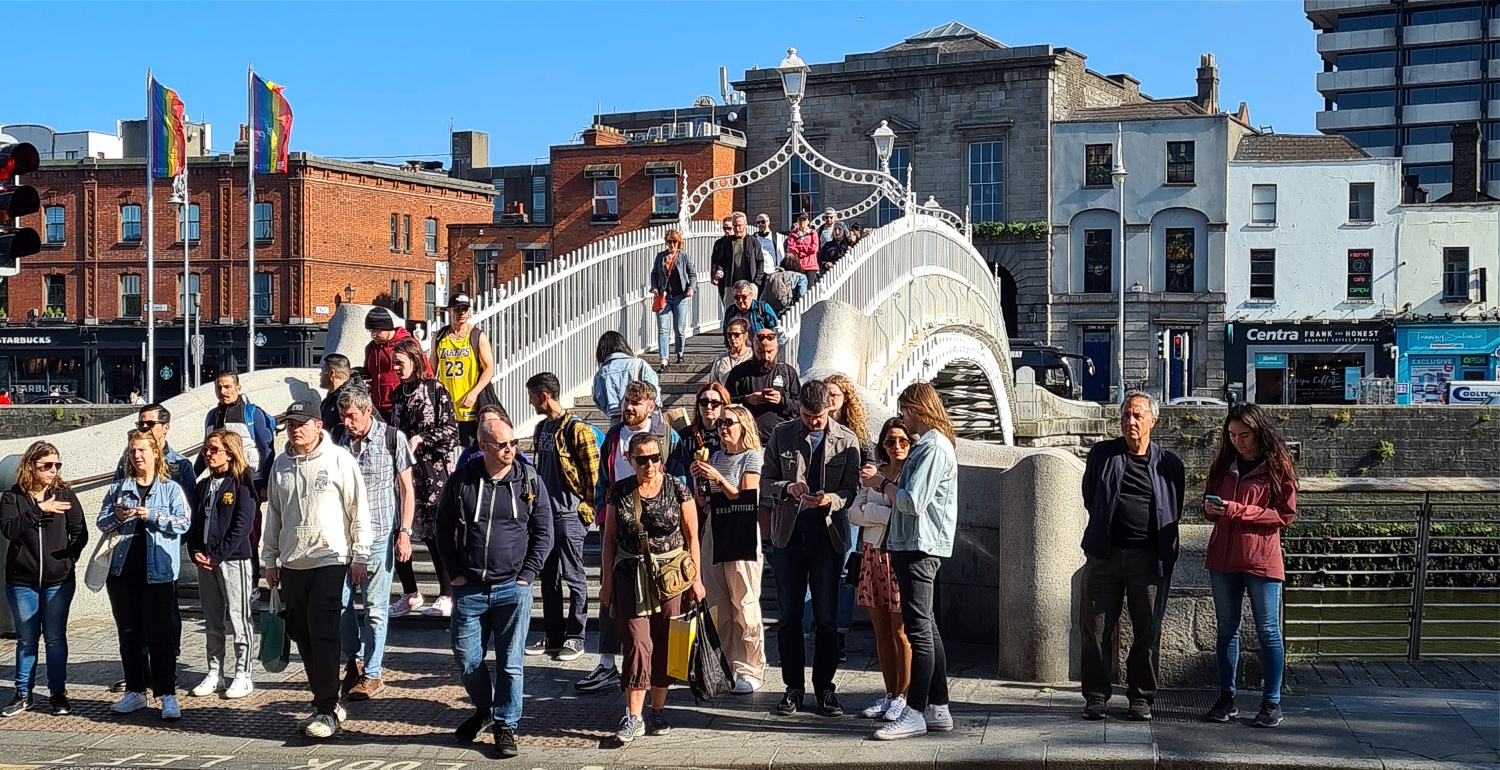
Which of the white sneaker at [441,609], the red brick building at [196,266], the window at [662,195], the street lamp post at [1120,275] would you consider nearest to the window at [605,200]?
the window at [662,195]

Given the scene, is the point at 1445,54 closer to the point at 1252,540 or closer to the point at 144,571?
the point at 1252,540

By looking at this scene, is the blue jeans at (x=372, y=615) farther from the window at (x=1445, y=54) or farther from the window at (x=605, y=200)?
the window at (x=1445, y=54)

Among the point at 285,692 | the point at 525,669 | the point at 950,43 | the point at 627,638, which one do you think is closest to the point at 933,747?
the point at 627,638

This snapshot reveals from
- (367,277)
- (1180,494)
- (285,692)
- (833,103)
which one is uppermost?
(833,103)

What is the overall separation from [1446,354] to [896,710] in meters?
45.8

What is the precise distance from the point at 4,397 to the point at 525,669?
130 ft

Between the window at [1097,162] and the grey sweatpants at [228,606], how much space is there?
142 feet

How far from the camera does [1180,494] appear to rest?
8.16 meters

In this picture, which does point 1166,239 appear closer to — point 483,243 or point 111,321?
point 483,243

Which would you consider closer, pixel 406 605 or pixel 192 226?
pixel 406 605

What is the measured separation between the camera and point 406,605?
1051 cm

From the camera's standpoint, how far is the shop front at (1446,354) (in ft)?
159

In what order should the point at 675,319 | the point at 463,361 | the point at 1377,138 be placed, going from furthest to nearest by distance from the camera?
the point at 1377,138, the point at 675,319, the point at 463,361

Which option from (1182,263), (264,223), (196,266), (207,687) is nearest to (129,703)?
(207,687)
